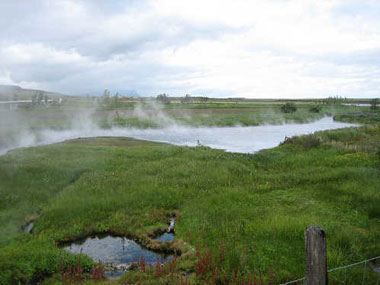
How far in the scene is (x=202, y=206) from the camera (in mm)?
12625

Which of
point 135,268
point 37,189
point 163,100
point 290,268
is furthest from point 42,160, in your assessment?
point 163,100

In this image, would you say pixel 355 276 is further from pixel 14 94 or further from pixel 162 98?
pixel 162 98

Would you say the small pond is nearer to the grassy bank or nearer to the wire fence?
the grassy bank

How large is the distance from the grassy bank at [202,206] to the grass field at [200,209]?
1.6 inches

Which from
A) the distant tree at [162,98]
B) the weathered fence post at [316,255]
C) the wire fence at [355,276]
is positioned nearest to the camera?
the weathered fence post at [316,255]

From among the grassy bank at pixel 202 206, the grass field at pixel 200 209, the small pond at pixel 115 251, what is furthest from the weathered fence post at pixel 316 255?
the small pond at pixel 115 251

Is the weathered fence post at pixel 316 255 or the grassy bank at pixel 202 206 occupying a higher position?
the weathered fence post at pixel 316 255

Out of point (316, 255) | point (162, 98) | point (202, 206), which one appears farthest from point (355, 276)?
point (162, 98)

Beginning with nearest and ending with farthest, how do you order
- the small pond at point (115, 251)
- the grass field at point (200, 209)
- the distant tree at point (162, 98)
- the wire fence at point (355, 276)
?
the wire fence at point (355, 276) → the grass field at point (200, 209) → the small pond at point (115, 251) → the distant tree at point (162, 98)

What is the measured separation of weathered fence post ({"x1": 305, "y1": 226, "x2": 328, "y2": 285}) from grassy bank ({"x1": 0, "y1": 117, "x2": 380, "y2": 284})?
290 cm

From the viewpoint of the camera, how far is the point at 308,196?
1376cm

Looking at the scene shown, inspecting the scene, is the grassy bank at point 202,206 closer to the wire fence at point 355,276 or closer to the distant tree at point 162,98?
the wire fence at point 355,276

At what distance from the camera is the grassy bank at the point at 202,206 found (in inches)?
347

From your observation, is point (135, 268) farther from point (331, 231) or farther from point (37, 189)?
point (37, 189)
